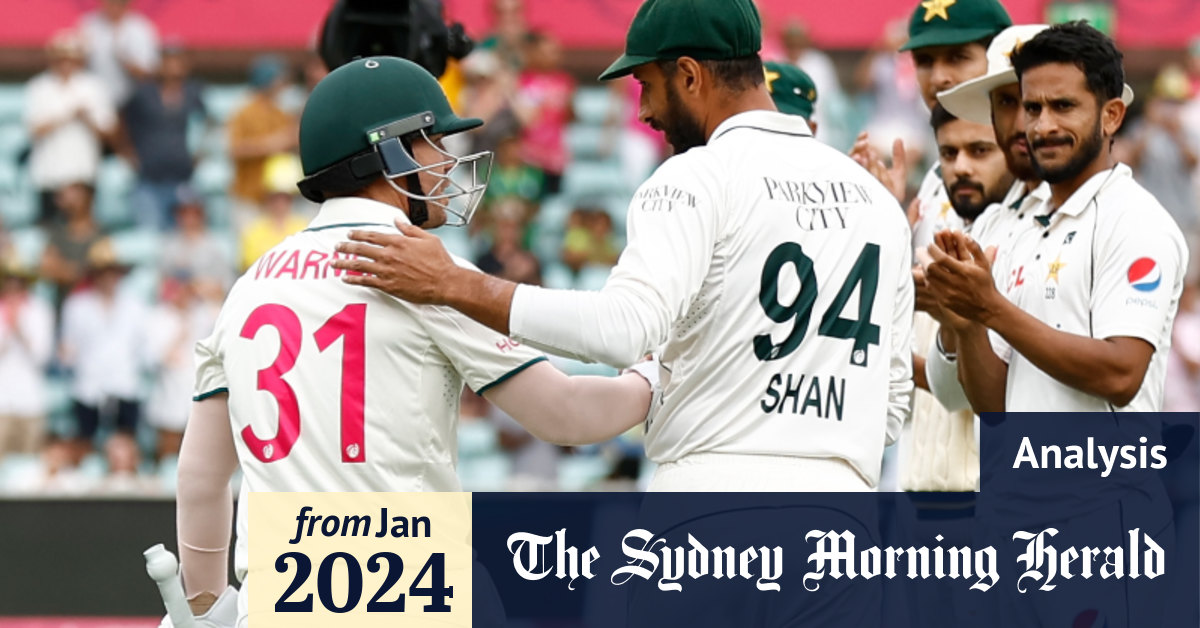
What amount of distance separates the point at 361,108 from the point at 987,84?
94.8 inches

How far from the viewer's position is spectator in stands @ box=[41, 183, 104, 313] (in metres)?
13.4

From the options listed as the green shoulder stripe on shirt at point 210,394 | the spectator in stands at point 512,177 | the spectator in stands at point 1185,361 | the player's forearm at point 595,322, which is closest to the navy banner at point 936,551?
the player's forearm at point 595,322

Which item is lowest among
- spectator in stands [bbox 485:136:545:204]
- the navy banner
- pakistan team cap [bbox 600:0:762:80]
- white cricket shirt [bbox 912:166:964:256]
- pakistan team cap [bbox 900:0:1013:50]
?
the navy banner

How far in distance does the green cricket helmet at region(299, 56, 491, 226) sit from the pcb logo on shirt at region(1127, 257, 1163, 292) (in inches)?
75.0

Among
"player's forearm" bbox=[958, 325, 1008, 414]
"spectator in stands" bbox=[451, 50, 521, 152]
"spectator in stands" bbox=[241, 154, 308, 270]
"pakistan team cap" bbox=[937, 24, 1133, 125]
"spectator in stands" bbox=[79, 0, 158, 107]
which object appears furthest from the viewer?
"spectator in stands" bbox=[79, 0, 158, 107]

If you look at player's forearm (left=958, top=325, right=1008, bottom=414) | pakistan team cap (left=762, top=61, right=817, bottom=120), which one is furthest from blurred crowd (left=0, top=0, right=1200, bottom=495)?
player's forearm (left=958, top=325, right=1008, bottom=414)

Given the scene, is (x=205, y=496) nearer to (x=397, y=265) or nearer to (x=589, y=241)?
(x=397, y=265)

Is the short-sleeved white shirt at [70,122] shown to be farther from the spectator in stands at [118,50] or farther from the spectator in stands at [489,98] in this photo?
the spectator in stands at [489,98]

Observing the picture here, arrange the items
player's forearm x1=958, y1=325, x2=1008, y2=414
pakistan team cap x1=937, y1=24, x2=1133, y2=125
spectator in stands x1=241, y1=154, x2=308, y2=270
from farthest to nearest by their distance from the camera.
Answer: spectator in stands x1=241, y1=154, x2=308, y2=270 → pakistan team cap x1=937, y1=24, x2=1133, y2=125 → player's forearm x1=958, y1=325, x2=1008, y2=414

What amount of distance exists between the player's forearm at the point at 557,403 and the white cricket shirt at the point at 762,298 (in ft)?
0.45

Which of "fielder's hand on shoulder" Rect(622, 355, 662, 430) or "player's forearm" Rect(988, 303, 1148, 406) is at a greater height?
"player's forearm" Rect(988, 303, 1148, 406)

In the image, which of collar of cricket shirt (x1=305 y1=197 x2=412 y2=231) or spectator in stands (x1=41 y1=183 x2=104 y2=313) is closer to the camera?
collar of cricket shirt (x1=305 y1=197 x2=412 y2=231)

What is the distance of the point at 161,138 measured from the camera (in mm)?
14305

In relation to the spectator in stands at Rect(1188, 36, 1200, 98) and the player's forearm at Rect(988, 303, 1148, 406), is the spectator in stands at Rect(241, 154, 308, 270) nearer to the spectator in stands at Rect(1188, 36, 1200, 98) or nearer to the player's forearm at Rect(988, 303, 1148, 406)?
the spectator in stands at Rect(1188, 36, 1200, 98)
